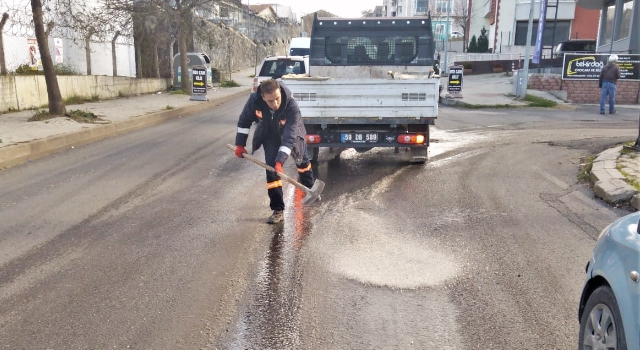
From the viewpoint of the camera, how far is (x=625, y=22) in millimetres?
25453

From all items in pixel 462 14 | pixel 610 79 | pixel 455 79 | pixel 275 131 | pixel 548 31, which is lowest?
pixel 275 131

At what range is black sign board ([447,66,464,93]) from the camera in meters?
21.8

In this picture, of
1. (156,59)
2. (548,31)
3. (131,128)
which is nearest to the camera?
(131,128)

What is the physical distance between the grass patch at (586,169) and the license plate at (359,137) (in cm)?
315

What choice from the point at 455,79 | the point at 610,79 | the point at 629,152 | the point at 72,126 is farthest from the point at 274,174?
the point at 455,79

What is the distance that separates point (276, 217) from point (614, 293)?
4024 mm

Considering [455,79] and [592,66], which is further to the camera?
[455,79]

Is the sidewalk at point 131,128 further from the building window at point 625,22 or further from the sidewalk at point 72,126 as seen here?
the building window at point 625,22

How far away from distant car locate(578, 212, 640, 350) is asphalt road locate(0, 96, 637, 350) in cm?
59

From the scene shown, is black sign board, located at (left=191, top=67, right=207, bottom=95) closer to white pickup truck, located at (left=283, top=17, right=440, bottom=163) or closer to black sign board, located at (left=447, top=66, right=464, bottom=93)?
black sign board, located at (left=447, top=66, right=464, bottom=93)

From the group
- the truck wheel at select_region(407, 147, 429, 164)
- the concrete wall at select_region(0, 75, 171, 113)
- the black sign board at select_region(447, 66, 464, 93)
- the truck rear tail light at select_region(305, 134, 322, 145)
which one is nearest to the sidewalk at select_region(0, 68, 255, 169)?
the concrete wall at select_region(0, 75, 171, 113)

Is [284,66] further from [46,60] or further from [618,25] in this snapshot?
[618,25]

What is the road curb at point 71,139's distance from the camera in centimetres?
955

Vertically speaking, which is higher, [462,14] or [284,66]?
[462,14]
